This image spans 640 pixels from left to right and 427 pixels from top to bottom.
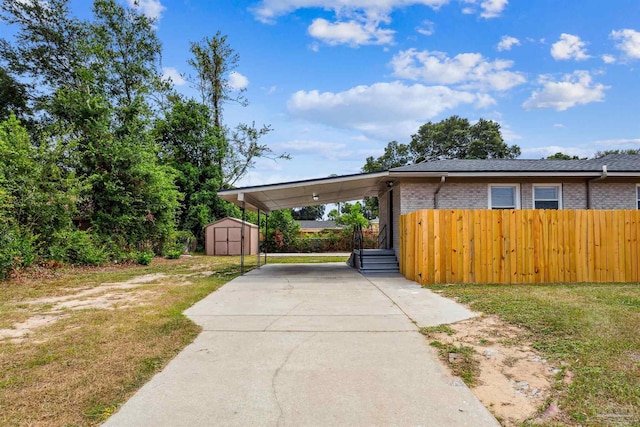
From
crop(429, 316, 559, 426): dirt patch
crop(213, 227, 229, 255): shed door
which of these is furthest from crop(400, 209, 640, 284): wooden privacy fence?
crop(213, 227, 229, 255): shed door

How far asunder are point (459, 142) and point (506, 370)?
40503mm

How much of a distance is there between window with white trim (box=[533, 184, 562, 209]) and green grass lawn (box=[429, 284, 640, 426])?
3651 mm

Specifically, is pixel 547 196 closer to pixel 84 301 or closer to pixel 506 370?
pixel 506 370

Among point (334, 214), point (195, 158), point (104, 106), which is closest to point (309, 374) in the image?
point (104, 106)

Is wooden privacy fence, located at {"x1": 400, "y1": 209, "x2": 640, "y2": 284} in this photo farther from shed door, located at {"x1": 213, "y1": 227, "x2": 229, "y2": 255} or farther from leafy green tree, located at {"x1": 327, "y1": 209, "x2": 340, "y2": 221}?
leafy green tree, located at {"x1": 327, "y1": 209, "x2": 340, "y2": 221}

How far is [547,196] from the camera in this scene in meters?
11.3

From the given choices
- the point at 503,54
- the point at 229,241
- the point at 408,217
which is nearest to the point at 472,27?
the point at 503,54

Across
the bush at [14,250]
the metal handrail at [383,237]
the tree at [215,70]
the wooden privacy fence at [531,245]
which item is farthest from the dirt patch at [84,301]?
the tree at [215,70]

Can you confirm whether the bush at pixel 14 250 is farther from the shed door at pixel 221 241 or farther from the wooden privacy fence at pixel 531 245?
the shed door at pixel 221 241

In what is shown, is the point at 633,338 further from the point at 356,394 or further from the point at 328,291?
the point at 328,291

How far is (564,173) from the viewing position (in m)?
10.5

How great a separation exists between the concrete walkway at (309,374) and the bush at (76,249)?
9046mm

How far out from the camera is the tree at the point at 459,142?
39.3m

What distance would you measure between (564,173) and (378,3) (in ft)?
25.6
